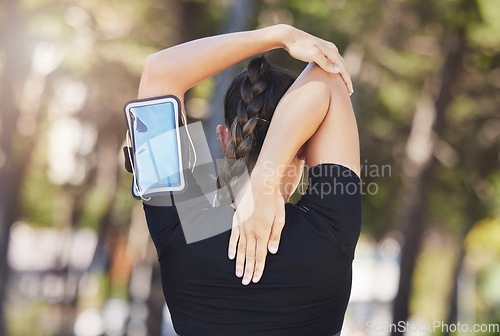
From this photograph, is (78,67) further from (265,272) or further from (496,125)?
(265,272)

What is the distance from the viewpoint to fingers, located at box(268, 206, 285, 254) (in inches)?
62.9

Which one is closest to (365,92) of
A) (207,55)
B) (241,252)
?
(207,55)

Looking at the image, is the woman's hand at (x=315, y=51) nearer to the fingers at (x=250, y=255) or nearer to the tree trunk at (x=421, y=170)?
the fingers at (x=250, y=255)

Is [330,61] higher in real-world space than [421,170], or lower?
lower

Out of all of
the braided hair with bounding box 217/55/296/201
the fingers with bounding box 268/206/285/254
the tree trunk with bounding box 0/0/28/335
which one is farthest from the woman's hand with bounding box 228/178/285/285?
the tree trunk with bounding box 0/0/28/335

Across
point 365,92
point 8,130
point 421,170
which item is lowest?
point 421,170

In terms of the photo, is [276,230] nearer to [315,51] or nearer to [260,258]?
[260,258]

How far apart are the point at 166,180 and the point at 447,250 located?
31139 millimetres

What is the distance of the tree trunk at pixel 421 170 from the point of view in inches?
449

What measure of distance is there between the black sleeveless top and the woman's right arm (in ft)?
1.06

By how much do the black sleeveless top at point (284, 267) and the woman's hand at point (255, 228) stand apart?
0.10ft

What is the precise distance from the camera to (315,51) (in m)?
1.72

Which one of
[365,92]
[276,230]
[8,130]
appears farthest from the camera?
[365,92]

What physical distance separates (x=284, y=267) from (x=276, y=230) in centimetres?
12
